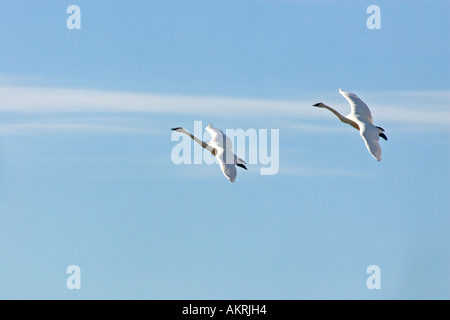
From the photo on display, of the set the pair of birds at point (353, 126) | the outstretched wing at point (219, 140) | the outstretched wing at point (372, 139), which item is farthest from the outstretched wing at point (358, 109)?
the outstretched wing at point (219, 140)

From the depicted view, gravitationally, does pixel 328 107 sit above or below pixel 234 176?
above

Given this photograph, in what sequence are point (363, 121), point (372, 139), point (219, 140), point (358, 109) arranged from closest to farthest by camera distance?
point (372, 139) < point (363, 121) < point (219, 140) < point (358, 109)

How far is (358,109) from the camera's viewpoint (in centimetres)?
5206

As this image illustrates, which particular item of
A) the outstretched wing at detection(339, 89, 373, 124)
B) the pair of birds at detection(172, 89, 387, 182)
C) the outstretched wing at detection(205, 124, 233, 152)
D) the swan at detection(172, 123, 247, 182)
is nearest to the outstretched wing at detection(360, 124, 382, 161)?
the pair of birds at detection(172, 89, 387, 182)

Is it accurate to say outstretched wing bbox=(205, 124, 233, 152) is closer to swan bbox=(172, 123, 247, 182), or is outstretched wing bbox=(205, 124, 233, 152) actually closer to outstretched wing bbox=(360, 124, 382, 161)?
swan bbox=(172, 123, 247, 182)

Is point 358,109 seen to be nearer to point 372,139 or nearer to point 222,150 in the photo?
point 372,139

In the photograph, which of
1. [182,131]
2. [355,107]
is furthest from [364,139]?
[182,131]

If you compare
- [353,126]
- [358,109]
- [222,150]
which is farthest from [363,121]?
[222,150]

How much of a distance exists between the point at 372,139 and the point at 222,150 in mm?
5010

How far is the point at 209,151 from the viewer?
51.0m
